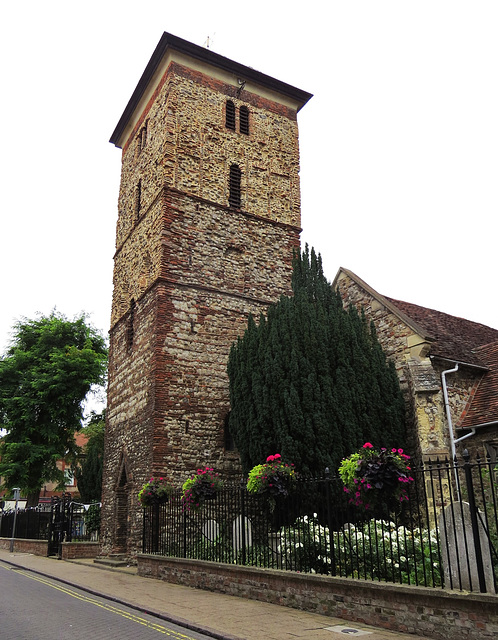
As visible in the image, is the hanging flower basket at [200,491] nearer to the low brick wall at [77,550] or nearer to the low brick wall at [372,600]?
the low brick wall at [372,600]

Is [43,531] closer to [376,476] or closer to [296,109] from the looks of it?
[376,476]

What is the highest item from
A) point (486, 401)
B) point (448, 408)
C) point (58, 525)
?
point (486, 401)

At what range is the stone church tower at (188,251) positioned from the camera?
671 inches

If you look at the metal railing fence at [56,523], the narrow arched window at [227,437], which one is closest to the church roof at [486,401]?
the narrow arched window at [227,437]

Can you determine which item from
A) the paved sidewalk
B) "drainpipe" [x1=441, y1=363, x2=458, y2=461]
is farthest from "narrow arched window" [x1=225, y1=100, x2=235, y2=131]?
the paved sidewalk

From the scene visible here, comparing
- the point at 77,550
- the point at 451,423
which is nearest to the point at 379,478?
the point at 451,423

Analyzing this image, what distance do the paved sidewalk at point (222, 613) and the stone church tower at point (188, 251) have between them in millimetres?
4151

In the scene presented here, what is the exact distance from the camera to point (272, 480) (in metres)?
10.8

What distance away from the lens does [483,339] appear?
60.3 ft

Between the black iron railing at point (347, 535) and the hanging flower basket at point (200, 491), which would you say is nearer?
the black iron railing at point (347, 535)

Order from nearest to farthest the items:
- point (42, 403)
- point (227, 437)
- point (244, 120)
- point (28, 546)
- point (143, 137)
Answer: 1. point (227, 437)
2. point (244, 120)
3. point (143, 137)
4. point (28, 546)
5. point (42, 403)

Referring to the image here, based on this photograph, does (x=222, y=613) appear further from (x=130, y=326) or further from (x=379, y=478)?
(x=130, y=326)

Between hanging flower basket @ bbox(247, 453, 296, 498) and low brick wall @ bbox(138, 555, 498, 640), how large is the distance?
1.47 meters

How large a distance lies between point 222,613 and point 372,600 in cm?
251
